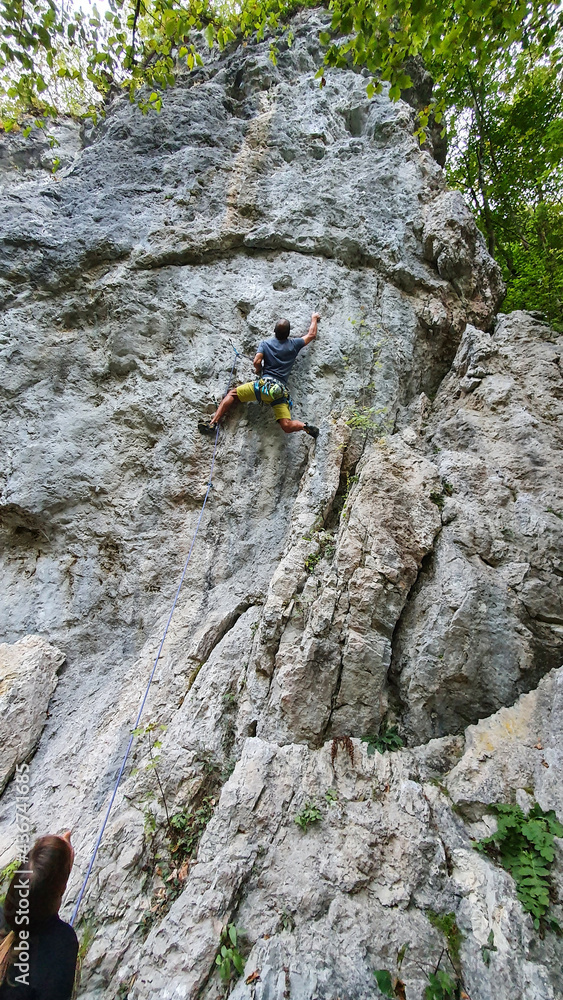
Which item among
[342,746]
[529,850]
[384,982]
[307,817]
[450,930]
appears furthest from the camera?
[342,746]

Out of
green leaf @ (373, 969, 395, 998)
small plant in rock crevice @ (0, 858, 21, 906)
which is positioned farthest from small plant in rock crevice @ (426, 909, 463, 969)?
small plant in rock crevice @ (0, 858, 21, 906)

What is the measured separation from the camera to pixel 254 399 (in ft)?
19.5

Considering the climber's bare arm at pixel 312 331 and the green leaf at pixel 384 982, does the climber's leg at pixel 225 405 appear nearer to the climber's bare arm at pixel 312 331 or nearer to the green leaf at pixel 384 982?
the climber's bare arm at pixel 312 331

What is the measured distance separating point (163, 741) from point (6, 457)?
160 inches

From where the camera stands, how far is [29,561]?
5.53m

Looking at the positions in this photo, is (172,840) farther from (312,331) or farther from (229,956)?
(312,331)

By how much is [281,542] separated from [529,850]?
349cm

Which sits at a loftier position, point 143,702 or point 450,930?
point 143,702

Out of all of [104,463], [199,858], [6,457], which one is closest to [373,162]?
[104,463]

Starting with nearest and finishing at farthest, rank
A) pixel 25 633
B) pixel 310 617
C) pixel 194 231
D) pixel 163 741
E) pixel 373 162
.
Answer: pixel 163 741 → pixel 310 617 → pixel 25 633 → pixel 194 231 → pixel 373 162

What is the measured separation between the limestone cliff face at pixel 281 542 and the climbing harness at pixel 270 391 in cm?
43

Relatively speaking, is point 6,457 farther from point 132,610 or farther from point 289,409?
point 289,409

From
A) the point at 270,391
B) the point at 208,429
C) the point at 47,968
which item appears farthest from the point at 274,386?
the point at 47,968

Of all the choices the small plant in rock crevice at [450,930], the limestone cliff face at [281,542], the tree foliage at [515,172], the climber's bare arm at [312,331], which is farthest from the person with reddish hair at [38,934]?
the tree foliage at [515,172]
